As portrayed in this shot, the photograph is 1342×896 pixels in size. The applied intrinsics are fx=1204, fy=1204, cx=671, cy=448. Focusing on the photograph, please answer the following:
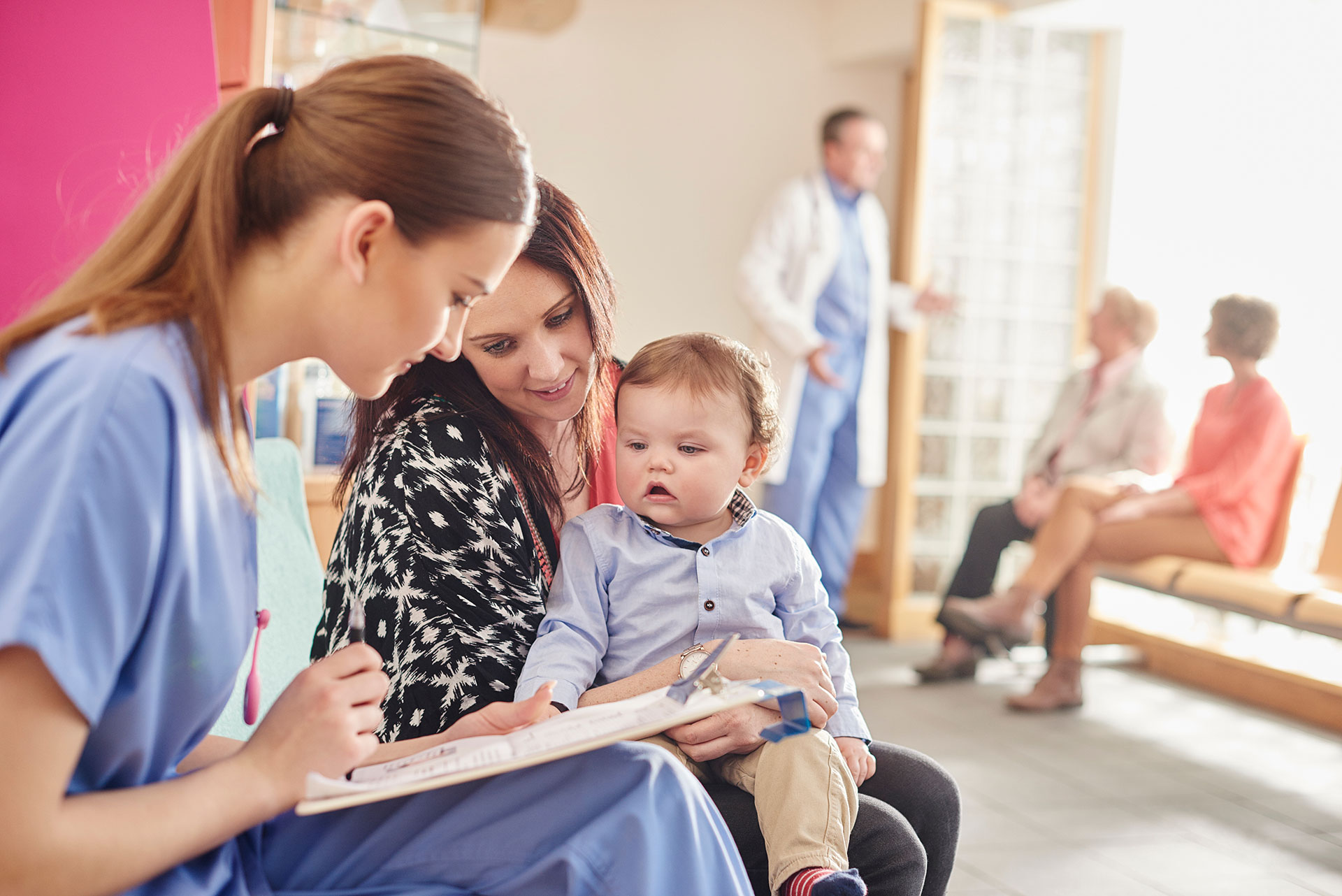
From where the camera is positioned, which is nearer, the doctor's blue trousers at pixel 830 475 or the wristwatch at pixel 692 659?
the wristwatch at pixel 692 659

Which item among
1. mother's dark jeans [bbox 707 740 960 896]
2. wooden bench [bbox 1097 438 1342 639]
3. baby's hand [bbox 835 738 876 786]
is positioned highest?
baby's hand [bbox 835 738 876 786]

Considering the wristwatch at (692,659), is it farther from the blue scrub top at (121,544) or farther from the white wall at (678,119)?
the white wall at (678,119)

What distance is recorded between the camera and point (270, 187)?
928mm

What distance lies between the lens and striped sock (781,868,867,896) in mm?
1168

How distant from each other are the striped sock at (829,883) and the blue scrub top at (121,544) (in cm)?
56

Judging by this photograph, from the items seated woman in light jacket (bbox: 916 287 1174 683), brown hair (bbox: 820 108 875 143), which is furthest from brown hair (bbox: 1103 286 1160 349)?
brown hair (bbox: 820 108 875 143)

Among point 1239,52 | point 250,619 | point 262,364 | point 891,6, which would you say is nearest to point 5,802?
point 250,619

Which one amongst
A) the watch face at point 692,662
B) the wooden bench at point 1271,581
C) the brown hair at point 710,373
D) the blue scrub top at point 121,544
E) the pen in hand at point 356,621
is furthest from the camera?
the wooden bench at point 1271,581

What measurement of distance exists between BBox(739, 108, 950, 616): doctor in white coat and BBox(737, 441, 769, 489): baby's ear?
294 cm

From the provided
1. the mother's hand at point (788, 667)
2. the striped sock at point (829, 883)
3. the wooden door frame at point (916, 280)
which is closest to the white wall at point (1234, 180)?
the wooden door frame at point (916, 280)

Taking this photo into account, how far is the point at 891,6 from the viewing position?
17.1 ft

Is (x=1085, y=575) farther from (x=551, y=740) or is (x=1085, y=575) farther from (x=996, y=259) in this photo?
(x=551, y=740)

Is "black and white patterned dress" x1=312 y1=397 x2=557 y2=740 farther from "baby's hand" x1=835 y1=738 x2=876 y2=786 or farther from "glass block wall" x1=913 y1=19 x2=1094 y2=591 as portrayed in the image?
"glass block wall" x1=913 y1=19 x2=1094 y2=591

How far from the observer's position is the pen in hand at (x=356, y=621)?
1.14 m
